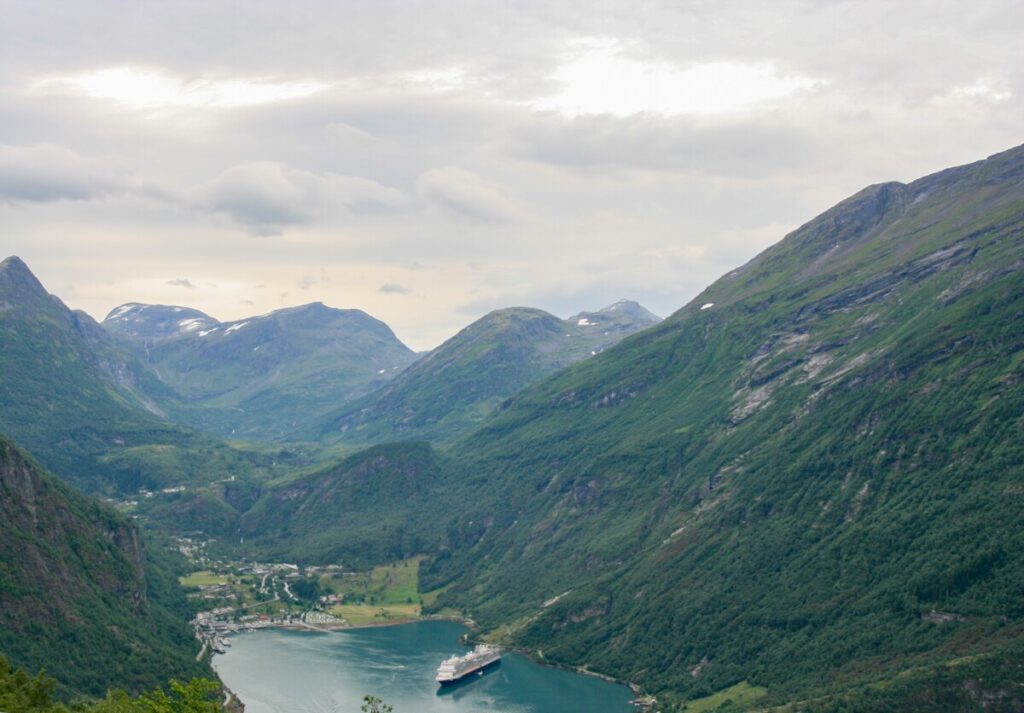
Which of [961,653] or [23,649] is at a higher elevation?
[23,649]

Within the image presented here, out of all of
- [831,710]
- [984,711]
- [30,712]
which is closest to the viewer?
[30,712]

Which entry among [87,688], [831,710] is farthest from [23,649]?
[831,710]

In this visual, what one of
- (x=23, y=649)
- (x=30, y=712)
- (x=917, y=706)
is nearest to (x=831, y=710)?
(x=917, y=706)

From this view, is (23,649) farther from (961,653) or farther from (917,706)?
(961,653)

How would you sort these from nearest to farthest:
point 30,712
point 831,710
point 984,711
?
1. point 30,712
2. point 984,711
3. point 831,710

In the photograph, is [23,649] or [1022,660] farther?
[23,649]

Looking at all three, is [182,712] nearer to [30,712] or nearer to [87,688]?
[30,712]

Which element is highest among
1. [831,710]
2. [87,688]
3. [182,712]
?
[182,712]

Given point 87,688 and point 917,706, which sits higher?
point 87,688
